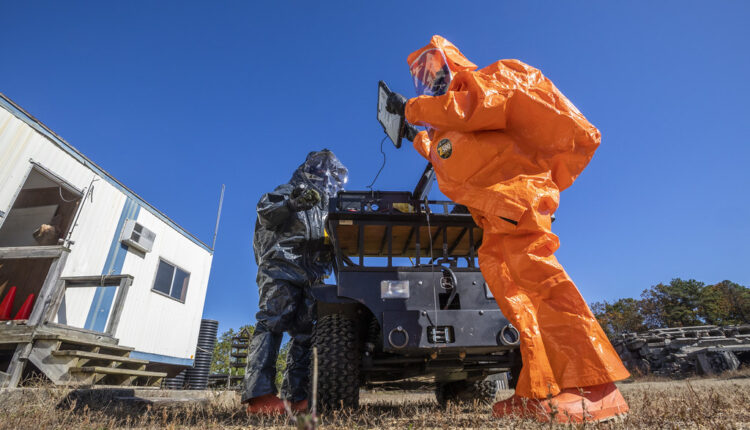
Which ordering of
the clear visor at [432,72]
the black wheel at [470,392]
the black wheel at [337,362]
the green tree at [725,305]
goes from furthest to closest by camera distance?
the green tree at [725,305], the black wheel at [470,392], the clear visor at [432,72], the black wheel at [337,362]

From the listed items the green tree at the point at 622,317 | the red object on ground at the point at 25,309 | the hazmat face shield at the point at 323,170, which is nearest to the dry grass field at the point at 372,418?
the hazmat face shield at the point at 323,170

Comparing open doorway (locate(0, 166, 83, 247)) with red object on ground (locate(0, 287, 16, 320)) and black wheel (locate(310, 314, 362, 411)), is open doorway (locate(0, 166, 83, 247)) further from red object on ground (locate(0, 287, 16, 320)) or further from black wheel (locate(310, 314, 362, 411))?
black wheel (locate(310, 314, 362, 411))

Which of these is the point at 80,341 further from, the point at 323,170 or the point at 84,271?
the point at 323,170

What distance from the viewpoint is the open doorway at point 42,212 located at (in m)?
7.23

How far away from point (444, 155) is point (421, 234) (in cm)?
121

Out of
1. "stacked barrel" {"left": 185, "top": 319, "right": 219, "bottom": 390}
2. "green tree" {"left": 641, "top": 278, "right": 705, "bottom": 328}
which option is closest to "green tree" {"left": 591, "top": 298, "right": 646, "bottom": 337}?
"green tree" {"left": 641, "top": 278, "right": 705, "bottom": 328}

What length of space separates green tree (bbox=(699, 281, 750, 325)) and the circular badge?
29.1m

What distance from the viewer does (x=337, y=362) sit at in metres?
2.89

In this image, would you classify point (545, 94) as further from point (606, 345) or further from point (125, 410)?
point (125, 410)

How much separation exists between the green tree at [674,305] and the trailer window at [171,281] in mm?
28592

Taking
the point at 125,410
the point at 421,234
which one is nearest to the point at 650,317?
the point at 421,234

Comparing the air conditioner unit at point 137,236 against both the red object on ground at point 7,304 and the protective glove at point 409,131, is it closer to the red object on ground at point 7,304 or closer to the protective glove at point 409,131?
the red object on ground at point 7,304

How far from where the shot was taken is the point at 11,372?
14.4ft

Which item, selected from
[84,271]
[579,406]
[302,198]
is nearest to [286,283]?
[302,198]
